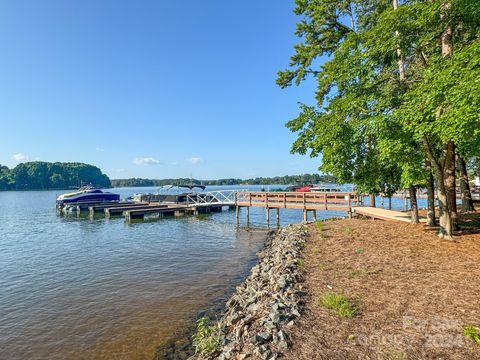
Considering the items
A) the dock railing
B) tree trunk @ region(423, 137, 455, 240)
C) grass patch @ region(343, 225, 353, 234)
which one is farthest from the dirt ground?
the dock railing

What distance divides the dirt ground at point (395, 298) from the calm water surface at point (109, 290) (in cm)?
364

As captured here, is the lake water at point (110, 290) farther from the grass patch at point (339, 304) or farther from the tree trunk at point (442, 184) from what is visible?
the tree trunk at point (442, 184)

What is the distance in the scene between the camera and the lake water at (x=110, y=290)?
6805 mm

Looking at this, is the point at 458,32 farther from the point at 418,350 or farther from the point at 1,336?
the point at 1,336

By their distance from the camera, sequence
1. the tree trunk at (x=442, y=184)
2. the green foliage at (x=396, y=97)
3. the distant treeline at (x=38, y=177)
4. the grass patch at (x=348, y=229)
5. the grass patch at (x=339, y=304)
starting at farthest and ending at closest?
the distant treeline at (x=38, y=177) → the grass patch at (x=348, y=229) → the tree trunk at (x=442, y=184) → the green foliage at (x=396, y=97) → the grass patch at (x=339, y=304)

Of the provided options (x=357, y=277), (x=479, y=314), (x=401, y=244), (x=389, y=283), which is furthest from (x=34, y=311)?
(x=401, y=244)

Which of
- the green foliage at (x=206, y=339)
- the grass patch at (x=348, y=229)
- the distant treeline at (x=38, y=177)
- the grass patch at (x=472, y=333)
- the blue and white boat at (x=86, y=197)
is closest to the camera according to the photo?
the grass patch at (x=472, y=333)

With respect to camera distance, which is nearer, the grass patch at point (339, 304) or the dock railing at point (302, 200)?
the grass patch at point (339, 304)

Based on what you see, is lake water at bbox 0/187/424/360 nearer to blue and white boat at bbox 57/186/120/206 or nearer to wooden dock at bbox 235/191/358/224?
wooden dock at bbox 235/191/358/224

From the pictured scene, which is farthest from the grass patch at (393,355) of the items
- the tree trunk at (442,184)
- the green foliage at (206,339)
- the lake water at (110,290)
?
the tree trunk at (442,184)

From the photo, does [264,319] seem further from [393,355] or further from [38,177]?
[38,177]

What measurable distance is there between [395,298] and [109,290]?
917 cm

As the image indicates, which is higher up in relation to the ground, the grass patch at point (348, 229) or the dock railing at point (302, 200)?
the dock railing at point (302, 200)

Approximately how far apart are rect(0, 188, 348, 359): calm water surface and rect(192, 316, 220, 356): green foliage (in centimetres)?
69
